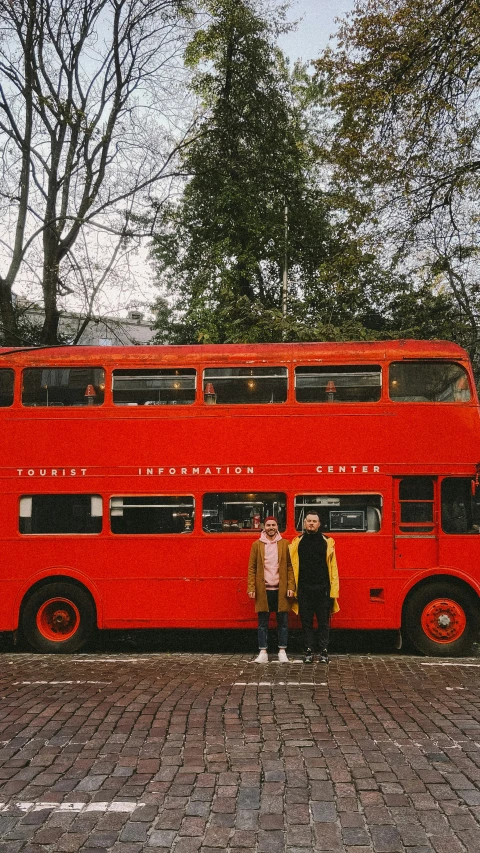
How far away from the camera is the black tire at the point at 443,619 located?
9289 millimetres

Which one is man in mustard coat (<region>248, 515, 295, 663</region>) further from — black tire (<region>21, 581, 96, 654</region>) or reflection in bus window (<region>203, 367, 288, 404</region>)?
black tire (<region>21, 581, 96, 654</region>)

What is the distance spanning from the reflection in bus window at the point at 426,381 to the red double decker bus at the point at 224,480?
0.7 inches

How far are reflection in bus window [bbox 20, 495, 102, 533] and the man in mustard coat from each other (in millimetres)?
2325

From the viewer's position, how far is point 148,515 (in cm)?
968

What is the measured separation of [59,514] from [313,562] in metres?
3.53

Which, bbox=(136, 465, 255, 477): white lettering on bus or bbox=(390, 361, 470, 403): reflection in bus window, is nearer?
bbox=(390, 361, 470, 403): reflection in bus window

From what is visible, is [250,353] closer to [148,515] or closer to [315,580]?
[148,515]

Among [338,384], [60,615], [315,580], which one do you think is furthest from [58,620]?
[338,384]

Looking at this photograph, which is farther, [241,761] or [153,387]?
[153,387]

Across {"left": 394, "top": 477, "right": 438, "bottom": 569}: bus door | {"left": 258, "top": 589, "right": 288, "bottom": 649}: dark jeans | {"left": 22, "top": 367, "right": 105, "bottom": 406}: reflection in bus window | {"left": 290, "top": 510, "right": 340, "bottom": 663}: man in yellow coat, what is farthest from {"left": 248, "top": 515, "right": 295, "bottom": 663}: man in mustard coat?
{"left": 22, "top": 367, "right": 105, "bottom": 406}: reflection in bus window

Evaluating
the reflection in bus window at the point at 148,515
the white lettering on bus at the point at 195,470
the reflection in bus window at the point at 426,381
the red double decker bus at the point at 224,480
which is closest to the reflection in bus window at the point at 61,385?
the red double decker bus at the point at 224,480

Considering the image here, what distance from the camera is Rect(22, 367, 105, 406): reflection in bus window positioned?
Result: 9.68m

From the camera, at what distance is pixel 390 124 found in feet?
42.5

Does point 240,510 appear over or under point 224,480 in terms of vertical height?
under
